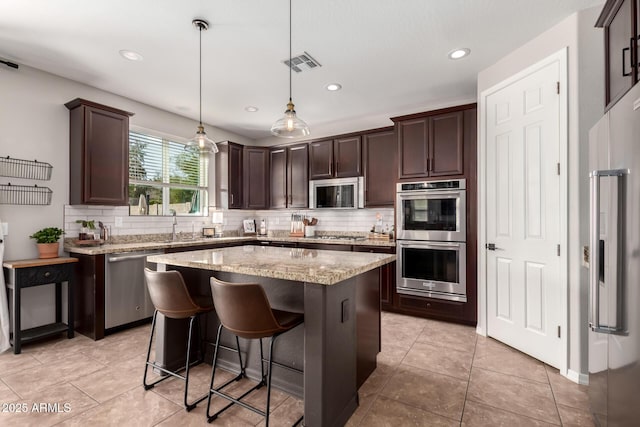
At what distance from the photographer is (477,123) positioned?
3.35 metres

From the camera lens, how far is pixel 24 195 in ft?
10.2

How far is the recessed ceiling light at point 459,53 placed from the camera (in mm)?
2834

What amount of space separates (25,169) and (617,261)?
4.64 metres

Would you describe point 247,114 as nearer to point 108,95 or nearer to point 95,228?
point 108,95

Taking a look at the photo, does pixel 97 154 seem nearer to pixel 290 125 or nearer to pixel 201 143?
pixel 201 143

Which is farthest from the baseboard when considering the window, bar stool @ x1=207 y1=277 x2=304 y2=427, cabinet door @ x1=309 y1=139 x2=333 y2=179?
the window

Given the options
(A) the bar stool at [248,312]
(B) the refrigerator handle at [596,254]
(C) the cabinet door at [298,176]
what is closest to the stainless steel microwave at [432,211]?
(C) the cabinet door at [298,176]

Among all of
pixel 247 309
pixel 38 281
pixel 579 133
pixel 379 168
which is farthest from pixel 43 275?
pixel 579 133

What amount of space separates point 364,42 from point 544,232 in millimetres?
2232

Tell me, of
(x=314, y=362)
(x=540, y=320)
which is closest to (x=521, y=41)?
(x=540, y=320)

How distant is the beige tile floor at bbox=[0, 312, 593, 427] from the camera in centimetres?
187

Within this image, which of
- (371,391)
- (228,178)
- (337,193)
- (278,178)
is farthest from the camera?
(278,178)

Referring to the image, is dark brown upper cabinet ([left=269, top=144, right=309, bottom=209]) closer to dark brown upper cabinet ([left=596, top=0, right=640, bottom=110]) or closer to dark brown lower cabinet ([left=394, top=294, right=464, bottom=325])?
dark brown lower cabinet ([left=394, top=294, right=464, bottom=325])

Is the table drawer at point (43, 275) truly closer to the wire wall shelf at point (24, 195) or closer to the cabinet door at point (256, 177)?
the wire wall shelf at point (24, 195)
